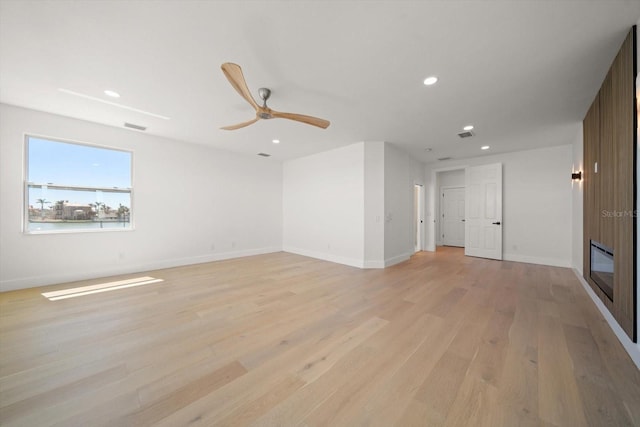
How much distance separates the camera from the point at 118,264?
4.48 m

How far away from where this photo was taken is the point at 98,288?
366 cm

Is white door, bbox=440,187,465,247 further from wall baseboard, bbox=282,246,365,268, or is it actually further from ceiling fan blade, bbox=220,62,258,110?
ceiling fan blade, bbox=220,62,258,110

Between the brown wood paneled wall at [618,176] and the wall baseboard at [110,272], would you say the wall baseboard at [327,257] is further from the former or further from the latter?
the brown wood paneled wall at [618,176]

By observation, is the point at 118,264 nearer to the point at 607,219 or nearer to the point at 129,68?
the point at 129,68

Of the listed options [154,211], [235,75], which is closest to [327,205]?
[154,211]

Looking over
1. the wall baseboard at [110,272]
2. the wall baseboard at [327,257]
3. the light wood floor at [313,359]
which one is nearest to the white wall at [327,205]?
the wall baseboard at [327,257]

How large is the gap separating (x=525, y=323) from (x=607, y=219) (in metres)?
1.47

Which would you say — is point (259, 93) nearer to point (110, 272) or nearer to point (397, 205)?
point (397, 205)

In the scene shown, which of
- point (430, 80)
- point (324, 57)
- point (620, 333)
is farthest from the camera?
point (430, 80)

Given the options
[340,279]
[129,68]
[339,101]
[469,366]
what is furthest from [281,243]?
[469,366]

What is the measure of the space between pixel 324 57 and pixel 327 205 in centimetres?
391

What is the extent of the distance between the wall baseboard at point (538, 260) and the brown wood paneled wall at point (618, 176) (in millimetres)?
2632

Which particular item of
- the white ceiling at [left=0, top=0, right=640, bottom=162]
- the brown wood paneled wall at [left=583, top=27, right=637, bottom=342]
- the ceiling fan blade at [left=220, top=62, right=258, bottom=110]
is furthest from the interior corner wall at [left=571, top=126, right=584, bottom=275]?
the ceiling fan blade at [left=220, top=62, right=258, bottom=110]

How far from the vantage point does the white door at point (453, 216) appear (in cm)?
812
